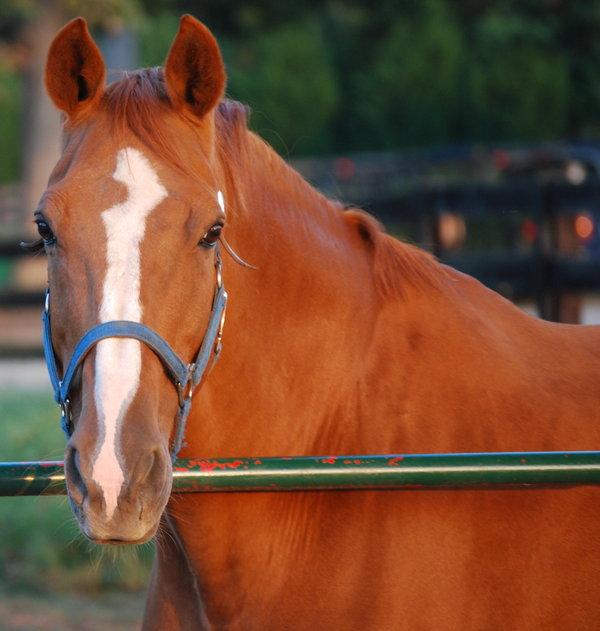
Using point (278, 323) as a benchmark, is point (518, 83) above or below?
above

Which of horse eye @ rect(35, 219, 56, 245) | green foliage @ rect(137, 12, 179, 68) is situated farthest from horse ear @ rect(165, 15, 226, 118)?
green foliage @ rect(137, 12, 179, 68)

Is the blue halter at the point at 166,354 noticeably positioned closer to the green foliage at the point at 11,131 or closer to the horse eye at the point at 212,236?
the horse eye at the point at 212,236

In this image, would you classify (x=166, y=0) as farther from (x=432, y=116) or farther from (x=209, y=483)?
(x=209, y=483)

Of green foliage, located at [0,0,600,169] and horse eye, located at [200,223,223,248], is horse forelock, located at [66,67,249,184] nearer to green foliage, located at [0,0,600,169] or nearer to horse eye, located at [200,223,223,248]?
horse eye, located at [200,223,223,248]

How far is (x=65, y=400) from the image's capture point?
2289mm

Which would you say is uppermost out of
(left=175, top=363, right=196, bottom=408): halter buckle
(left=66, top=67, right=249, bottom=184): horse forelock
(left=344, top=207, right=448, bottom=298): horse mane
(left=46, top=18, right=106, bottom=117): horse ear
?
(left=46, top=18, right=106, bottom=117): horse ear

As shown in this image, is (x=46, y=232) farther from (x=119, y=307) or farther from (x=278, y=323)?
(x=278, y=323)

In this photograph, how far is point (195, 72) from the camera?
8.18 ft

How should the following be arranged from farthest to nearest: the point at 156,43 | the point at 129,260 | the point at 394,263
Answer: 1. the point at 156,43
2. the point at 394,263
3. the point at 129,260

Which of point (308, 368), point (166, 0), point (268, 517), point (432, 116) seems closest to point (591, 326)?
point (308, 368)

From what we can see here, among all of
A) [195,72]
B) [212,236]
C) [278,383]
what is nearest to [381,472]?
[278,383]

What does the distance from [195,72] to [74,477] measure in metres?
1.00

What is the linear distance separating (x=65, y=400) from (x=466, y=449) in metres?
0.99

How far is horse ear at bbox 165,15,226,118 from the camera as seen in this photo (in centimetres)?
245
